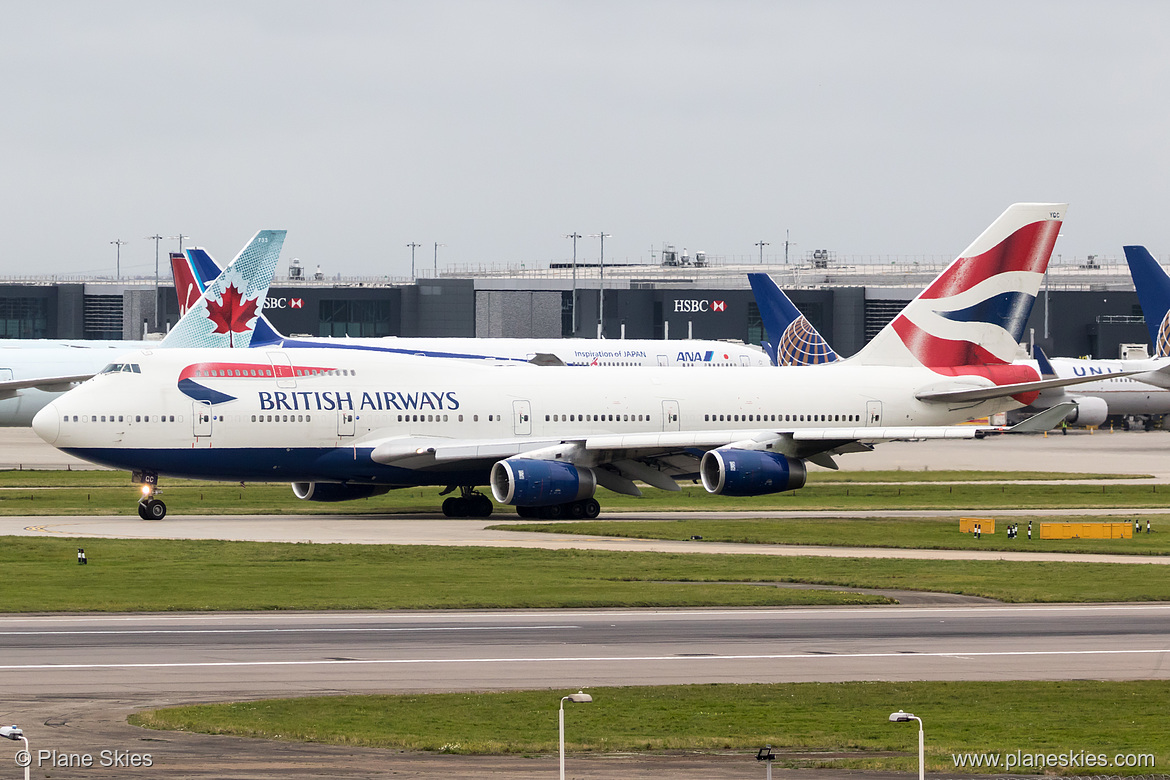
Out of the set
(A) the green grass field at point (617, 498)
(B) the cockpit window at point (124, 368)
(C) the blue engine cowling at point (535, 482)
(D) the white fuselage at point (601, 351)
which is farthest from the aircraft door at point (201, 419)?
(D) the white fuselage at point (601, 351)

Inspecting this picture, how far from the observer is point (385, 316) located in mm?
186750

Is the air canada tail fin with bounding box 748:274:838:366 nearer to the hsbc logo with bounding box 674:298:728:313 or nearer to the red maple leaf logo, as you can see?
the red maple leaf logo

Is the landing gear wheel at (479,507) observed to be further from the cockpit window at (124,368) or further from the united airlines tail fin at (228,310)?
the united airlines tail fin at (228,310)

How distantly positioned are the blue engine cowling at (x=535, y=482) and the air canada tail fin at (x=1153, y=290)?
5525cm

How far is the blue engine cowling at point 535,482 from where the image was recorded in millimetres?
54250

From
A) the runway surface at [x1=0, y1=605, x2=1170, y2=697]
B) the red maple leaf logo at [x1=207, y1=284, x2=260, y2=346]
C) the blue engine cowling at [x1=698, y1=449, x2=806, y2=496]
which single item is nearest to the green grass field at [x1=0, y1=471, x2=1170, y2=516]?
the blue engine cowling at [x1=698, y1=449, x2=806, y2=496]

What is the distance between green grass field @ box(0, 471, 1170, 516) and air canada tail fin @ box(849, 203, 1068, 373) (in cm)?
595

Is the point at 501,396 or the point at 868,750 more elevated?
the point at 501,396

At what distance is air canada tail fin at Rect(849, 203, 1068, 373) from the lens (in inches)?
2501

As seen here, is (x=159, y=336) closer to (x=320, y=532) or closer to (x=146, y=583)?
(x=320, y=532)

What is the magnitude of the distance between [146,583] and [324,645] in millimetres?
10248

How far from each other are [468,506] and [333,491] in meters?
5.02

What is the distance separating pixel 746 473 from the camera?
178 feet

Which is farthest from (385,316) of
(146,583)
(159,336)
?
(146,583)
